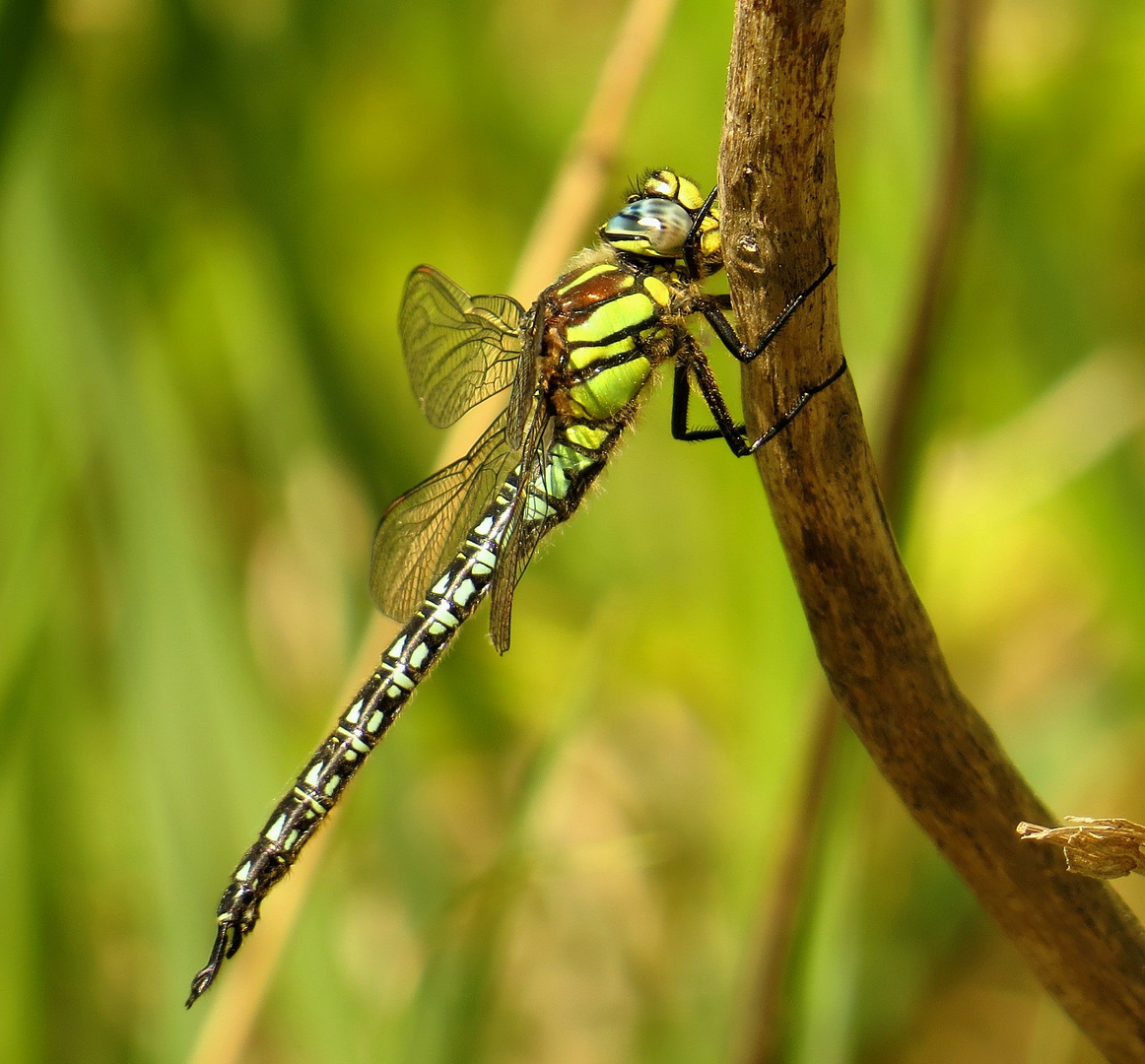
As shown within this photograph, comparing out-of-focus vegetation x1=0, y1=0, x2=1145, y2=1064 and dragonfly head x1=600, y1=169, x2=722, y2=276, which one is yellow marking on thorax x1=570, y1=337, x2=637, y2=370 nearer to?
dragonfly head x1=600, y1=169, x2=722, y2=276

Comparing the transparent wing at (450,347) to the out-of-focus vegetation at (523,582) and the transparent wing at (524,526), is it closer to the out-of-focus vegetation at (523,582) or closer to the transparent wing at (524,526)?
the transparent wing at (524,526)

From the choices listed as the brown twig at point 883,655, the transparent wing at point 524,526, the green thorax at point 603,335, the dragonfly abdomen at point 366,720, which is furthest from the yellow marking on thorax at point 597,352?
the brown twig at point 883,655

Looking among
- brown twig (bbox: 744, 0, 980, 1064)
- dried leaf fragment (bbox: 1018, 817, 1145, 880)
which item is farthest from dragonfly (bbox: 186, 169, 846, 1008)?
dried leaf fragment (bbox: 1018, 817, 1145, 880)

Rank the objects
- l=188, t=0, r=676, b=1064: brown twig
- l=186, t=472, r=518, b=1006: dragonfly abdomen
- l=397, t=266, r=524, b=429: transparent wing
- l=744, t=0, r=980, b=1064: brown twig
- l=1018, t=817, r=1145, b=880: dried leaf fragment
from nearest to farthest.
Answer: l=1018, t=817, r=1145, b=880: dried leaf fragment
l=744, t=0, r=980, b=1064: brown twig
l=186, t=472, r=518, b=1006: dragonfly abdomen
l=188, t=0, r=676, b=1064: brown twig
l=397, t=266, r=524, b=429: transparent wing

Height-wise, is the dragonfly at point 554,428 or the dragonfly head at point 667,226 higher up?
the dragonfly head at point 667,226

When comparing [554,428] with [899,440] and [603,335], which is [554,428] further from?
[899,440]

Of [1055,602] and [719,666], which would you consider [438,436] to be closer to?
[719,666]
